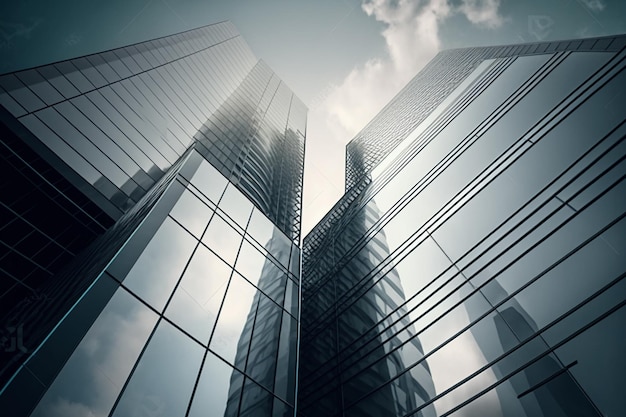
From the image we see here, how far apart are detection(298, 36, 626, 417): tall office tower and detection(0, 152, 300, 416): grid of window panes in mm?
3640

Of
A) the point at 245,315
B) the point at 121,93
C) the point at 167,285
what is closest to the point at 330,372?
the point at 245,315

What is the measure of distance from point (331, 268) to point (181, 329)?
12.8 meters

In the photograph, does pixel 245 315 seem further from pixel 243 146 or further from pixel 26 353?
pixel 243 146

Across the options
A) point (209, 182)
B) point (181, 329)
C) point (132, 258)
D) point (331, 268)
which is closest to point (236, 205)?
point (209, 182)

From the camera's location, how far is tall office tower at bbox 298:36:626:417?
22.7 feet

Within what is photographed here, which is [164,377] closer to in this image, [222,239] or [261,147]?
[222,239]

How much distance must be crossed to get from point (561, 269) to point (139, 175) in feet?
62.8

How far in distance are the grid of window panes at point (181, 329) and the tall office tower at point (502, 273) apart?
11.9 feet

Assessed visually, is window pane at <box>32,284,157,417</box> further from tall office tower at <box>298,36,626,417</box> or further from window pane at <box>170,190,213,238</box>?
tall office tower at <box>298,36,626,417</box>

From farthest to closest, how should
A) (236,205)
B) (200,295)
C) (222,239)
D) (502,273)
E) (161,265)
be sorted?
(236,205)
(222,239)
(200,295)
(502,273)
(161,265)

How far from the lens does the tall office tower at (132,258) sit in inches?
247

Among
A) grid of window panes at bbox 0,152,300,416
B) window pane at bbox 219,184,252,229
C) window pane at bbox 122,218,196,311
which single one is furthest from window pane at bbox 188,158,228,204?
window pane at bbox 122,218,196,311

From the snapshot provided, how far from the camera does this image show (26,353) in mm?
5594

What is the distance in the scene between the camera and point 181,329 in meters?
8.29
